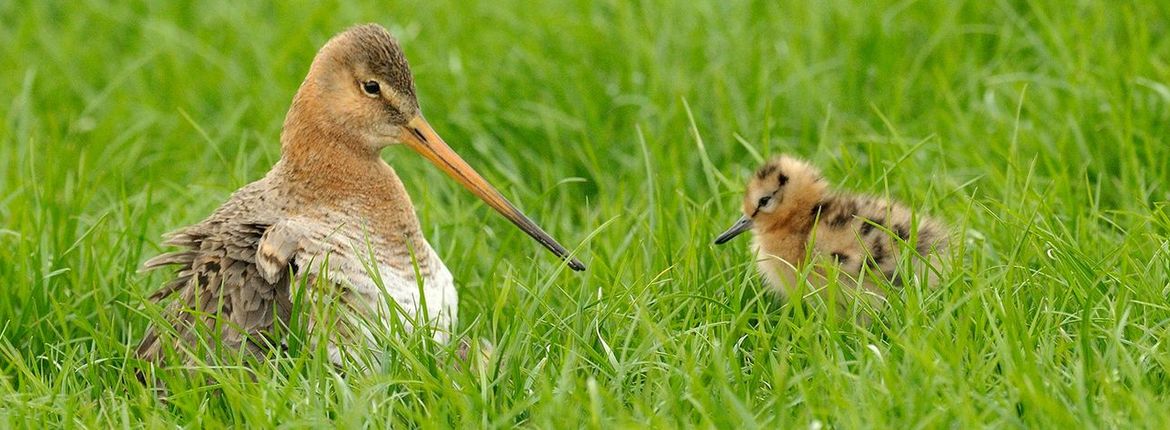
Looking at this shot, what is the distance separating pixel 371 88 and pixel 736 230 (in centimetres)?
134

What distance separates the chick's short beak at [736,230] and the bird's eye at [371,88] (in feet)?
4.17

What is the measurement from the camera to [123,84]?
27.9 ft

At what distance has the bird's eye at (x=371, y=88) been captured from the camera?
544 centimetres

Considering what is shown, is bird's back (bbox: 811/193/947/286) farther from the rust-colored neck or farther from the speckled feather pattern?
the rust-colored neck

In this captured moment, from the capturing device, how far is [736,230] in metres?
5.54

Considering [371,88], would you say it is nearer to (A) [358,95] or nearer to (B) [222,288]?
(A) [358,95]

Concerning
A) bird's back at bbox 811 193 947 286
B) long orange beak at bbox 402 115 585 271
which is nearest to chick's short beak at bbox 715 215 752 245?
bird's back at bbox 811 193 947 286

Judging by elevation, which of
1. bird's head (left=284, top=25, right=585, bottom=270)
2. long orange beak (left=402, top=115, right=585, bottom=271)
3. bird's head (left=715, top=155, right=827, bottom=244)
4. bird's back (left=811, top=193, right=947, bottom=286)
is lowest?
bird's back (left=811, top=193, right=947, bottom=286)

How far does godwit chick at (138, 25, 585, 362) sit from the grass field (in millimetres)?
182

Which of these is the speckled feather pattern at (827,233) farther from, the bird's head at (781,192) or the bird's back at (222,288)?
the bird's back at (222,288)

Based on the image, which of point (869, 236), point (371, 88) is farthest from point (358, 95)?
point (869, 236)

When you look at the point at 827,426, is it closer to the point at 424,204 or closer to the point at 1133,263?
the point at 1133,263

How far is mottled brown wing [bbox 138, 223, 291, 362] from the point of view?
16.1 feet

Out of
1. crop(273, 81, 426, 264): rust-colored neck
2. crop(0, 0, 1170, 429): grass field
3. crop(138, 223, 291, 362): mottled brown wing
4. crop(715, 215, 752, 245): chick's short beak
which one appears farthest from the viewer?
crop(715, 215, 752, 245): chick's short beak
